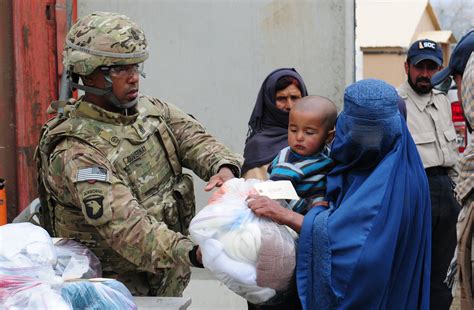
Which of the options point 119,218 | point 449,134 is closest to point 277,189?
point 119,218

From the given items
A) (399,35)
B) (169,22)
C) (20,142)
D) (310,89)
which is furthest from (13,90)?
(399,35)

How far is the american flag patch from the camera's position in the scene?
3326mm

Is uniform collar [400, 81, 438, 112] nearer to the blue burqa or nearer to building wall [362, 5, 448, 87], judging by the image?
the blue burqa

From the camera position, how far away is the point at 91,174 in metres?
3.33

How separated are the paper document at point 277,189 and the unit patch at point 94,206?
0.67 meters

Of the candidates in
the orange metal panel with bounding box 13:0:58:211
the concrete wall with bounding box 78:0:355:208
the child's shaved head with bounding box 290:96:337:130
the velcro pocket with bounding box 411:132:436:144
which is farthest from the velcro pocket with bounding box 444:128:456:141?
the child's shaved head with bounding box 290:96:337:130

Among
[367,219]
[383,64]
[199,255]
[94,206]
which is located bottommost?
[383,64]

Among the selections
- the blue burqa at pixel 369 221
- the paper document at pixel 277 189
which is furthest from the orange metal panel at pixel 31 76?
the blue burqa at pixel 369 221

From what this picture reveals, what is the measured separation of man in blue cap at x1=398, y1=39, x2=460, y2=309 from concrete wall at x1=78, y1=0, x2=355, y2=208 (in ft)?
1.95

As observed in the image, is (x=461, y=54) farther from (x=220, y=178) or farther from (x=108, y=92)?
(x=108, y=92)

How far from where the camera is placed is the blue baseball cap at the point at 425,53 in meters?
6.29

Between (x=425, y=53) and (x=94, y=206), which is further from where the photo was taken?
(x=425, y=53)

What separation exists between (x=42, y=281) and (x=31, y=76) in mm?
3356

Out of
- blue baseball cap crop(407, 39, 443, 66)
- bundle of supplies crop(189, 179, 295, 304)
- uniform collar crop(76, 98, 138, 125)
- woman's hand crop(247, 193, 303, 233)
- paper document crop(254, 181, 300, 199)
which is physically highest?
uniform collar crop(76, 98, 138, 125)
